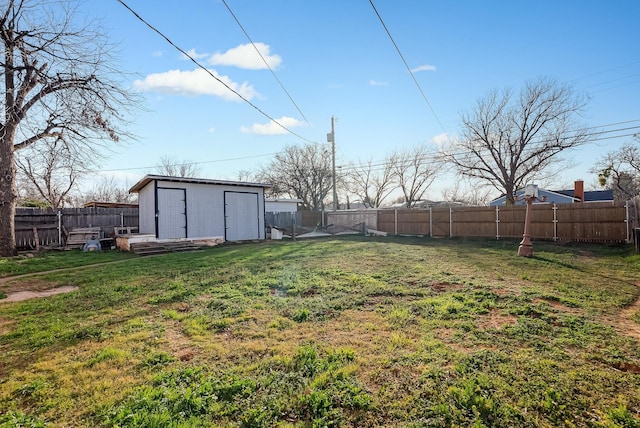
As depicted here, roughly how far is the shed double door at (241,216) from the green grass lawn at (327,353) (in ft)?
28.9

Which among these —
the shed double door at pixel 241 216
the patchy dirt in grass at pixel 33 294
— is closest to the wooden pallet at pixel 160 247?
the shed double door at pixel 241 216

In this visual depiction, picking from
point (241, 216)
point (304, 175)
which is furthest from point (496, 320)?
Answer: point (304, 175)

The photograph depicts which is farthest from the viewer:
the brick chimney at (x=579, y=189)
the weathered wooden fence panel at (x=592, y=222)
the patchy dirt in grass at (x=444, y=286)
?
the brick chimney at (x=579, y=189)

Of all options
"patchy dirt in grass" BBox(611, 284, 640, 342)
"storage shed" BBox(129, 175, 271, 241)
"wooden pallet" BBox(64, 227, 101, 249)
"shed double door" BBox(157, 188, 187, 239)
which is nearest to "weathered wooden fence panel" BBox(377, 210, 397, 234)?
"storage shed" BBox(129, 175, 271, 241)

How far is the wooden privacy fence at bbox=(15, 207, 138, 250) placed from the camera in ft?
40.3

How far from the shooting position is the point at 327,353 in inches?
121

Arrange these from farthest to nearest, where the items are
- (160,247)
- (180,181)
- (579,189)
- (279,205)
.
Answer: (279,205) < (579,189) < (180,181) < (160,247)

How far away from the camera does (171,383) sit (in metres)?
2.56

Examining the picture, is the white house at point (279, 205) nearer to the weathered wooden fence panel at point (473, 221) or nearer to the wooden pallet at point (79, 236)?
the wooden pallet at point (79, 236)

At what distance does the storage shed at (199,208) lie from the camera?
12977 millimetres

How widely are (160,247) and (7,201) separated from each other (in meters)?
4.86

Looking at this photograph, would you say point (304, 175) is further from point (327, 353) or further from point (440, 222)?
point (327, 353)

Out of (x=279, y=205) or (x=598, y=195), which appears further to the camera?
(x=598, y=195)

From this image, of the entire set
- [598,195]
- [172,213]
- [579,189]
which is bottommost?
[172,213]
